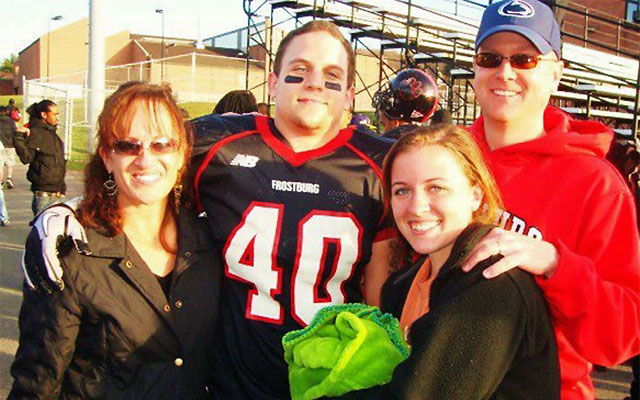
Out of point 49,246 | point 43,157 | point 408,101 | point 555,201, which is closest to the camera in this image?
point 555,201

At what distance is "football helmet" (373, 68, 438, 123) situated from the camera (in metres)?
6.10

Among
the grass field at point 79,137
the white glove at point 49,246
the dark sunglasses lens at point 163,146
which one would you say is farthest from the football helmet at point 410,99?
the grass field at point 79,137

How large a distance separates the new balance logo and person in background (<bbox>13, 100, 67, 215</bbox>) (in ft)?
22.6

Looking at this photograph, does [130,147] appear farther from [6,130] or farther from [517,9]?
[6,130]

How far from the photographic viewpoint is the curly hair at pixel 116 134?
240cm

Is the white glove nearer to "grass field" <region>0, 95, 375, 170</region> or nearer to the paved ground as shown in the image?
the paved ground

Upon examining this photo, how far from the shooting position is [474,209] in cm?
194

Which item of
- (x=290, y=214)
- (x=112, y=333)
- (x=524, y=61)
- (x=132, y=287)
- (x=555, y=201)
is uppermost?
(x=524, y=61)

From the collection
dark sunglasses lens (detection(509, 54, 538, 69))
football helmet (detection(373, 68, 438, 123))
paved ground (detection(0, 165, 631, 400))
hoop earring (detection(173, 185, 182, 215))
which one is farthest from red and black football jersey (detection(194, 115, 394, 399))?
football helmet (detection(373, 68, 438, 123))

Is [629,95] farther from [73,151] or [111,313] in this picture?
[73,151]

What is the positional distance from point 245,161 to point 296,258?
1.53 feet

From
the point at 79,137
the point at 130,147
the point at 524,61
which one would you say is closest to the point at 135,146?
the point at 130,147

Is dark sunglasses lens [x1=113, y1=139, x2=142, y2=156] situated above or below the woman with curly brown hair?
above

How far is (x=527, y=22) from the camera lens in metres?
2.29
